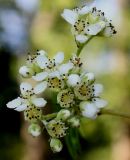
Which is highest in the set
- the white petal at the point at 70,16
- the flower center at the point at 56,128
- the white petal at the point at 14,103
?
the white petal at the point at 70,16

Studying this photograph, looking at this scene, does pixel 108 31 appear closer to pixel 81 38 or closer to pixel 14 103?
pixel 81 38

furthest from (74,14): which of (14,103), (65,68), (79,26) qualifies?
(14,103)

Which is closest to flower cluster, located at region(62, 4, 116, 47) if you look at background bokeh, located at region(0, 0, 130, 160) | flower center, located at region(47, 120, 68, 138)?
flower center, located at region(47, 120, 68, 138)

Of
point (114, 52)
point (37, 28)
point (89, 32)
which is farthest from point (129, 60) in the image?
point (89, 32)

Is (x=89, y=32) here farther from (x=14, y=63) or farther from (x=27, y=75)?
(x=14, y=63)

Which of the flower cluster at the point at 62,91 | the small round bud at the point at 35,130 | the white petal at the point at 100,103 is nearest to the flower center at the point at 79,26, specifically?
the flower cluster at the point at 62,91

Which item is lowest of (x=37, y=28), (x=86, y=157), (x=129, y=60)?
(x=86, y=157)

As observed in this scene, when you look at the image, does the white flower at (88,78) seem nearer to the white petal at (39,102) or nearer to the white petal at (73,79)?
the white petal at (73,79)
